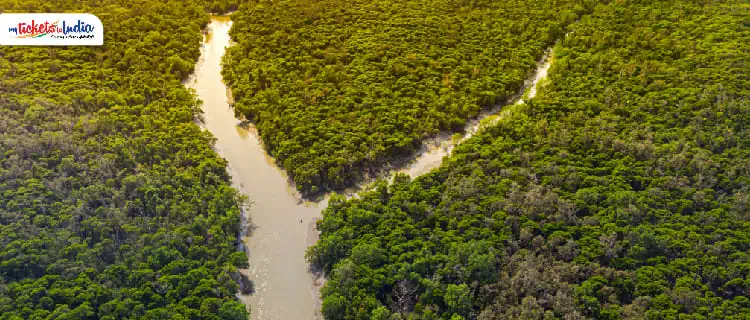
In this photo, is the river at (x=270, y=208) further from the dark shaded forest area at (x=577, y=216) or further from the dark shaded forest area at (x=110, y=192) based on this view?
the dark shaded forest area at (x=577, y=216)

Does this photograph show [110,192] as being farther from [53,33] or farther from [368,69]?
[368,69]

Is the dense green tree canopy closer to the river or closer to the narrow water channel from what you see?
the river

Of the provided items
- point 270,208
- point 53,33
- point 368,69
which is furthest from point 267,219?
point 53,33

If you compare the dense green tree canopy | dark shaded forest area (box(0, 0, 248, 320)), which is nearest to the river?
the dense green tree canopy

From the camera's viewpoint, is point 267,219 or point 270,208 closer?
point 267,219

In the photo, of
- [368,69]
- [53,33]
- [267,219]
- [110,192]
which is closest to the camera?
[110,192]

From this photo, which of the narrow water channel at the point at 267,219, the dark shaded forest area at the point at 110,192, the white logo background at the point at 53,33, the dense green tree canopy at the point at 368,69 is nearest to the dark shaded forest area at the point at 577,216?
the narrow water channel at the point at 267,219

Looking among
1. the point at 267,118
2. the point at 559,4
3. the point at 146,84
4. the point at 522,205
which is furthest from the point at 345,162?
the point at 559,4
